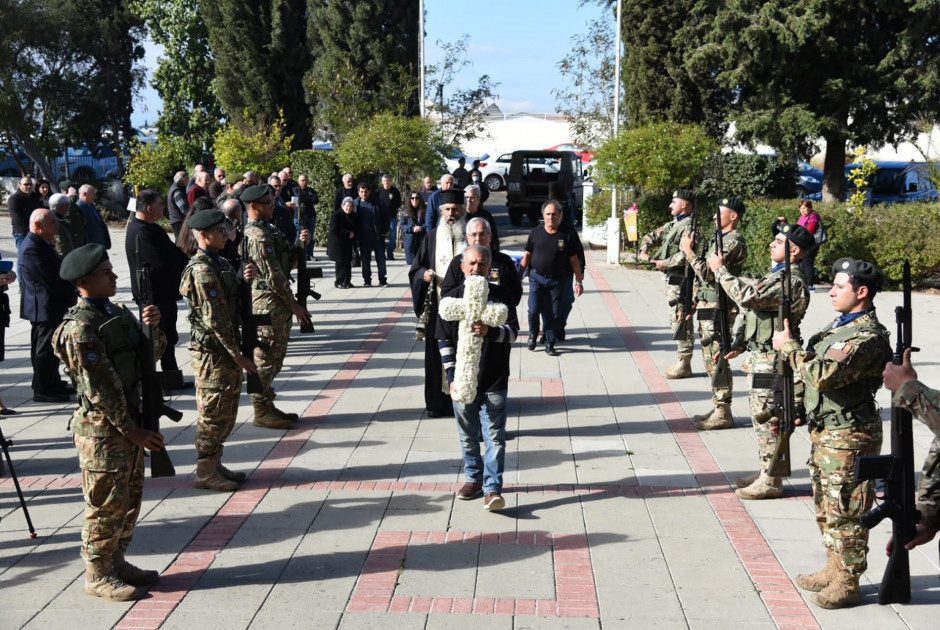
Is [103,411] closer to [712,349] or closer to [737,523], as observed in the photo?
[737,523]

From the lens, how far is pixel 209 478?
651 centimetres

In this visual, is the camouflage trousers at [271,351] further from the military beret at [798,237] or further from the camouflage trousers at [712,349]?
the military beret at [798,237]

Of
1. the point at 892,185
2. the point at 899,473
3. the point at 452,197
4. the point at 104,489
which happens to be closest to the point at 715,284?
the point at 452,197

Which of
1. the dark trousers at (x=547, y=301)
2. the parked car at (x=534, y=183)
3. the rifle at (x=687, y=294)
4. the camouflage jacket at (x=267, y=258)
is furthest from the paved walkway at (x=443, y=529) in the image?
the parked car at (x=534, y=183)

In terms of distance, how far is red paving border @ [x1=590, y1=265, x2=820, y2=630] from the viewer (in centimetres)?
482

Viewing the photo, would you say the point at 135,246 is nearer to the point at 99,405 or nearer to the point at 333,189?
Answer: the point at 99,405

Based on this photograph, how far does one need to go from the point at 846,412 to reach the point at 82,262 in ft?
13.5

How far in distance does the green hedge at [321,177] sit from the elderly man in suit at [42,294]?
1400 cm

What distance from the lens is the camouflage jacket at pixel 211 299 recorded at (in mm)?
6285

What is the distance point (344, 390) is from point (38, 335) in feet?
10.0

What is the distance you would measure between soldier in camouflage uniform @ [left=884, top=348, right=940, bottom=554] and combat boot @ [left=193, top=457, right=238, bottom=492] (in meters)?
4.47

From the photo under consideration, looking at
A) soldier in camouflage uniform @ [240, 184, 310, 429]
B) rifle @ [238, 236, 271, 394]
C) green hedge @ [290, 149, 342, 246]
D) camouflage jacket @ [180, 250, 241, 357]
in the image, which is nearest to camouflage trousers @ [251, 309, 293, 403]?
soldier in camouflage uniform @ [240, 184, 310, 429]

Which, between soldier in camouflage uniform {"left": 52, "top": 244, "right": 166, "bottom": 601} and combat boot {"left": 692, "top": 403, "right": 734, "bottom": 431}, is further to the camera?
combat boot {"left": 692, "top": 403, "right": 734, "bottom": 431}

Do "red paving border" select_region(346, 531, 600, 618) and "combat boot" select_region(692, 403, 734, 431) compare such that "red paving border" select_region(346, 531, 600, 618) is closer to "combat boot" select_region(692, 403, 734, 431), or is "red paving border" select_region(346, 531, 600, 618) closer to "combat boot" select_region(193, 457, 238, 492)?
"combat boot" select_region(193, 457, 238, 492)
